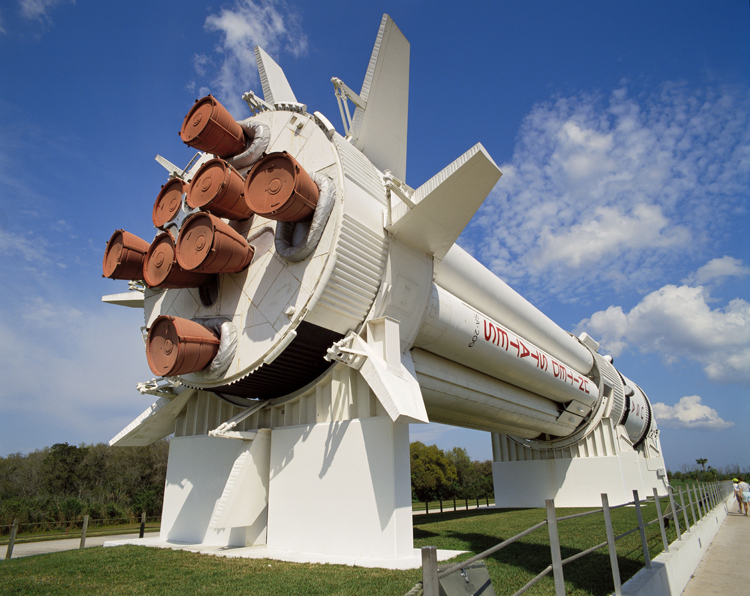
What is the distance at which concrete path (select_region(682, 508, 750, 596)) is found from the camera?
268 inches

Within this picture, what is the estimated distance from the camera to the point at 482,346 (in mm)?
11664

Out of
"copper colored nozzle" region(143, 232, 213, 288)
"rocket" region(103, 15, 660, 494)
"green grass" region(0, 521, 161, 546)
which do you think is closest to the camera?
"rocket" region(103, 15, 660, 494)

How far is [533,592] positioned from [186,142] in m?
9.50

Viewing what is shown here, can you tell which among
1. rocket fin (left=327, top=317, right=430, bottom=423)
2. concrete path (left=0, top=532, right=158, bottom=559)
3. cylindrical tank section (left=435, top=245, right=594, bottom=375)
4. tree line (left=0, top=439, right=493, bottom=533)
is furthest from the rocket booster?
tree line (left=0, top=439, right=493, bottom=533)

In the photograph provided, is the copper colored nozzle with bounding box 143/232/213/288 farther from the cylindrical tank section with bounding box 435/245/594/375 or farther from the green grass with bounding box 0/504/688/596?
the cylindrical tank section with bounding box 435/245/594/375

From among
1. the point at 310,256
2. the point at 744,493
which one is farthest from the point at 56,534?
the point at 744,493

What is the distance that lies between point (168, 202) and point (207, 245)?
11.0 feet

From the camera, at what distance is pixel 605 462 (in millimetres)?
19297

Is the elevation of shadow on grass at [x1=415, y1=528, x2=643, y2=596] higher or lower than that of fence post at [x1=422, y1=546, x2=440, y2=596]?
lower

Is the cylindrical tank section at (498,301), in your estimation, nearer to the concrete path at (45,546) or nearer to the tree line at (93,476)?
the concrete path at (45,546)

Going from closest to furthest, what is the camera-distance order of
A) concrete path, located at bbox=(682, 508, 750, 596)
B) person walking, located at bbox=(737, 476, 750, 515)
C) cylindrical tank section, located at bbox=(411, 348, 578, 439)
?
1. concrete path, located at bbox=(682, 508, 750, 596)
2. cylindrical tank section, located at bbox=(411, 348, 578, 439)
3. person walking, located at bbox=(737, 476, 750, 515)

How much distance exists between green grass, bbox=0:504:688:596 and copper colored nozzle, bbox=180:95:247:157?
7.65 meters

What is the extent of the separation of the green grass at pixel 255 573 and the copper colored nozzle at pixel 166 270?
16.4ft

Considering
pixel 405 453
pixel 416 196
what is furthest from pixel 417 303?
pixel 405 453
